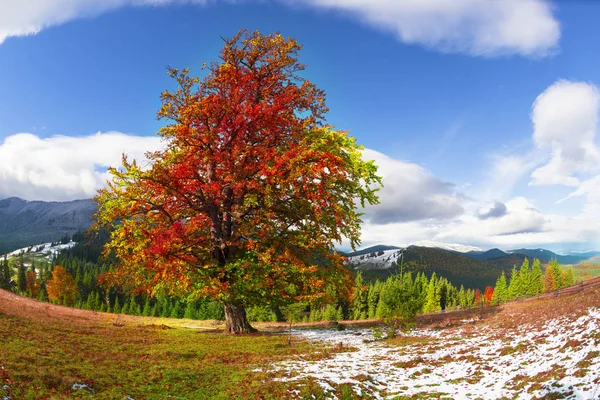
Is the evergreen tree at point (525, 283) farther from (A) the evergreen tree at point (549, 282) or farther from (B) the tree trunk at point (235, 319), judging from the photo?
(B) the tree trunk at point (235, 319)

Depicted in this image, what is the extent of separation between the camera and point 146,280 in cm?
2414

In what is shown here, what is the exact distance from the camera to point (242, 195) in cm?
2233

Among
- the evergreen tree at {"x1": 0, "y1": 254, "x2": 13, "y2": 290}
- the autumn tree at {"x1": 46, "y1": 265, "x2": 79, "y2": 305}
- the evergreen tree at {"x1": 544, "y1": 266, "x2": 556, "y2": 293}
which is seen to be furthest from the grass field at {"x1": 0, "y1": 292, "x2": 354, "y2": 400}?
the evergreen tree at {"x1": 544, "y1": 266, "x2": 556, "y2": 293}

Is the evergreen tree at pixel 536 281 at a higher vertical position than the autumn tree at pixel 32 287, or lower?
higher

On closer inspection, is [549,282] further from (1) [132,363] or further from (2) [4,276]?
(2) [4,276]

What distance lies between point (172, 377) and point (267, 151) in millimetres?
12792

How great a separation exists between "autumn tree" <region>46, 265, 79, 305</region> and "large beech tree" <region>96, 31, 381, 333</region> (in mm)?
93630

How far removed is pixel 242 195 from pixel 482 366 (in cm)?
1555

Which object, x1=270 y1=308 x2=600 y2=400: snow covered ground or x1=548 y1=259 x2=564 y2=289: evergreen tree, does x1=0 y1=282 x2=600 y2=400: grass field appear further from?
x1=548 y1=259 x2=564 y2=289: evergreen tree

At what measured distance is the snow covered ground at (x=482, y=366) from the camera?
11.1 m

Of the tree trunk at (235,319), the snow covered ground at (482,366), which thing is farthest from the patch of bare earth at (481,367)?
the tree trunk at (235,319)

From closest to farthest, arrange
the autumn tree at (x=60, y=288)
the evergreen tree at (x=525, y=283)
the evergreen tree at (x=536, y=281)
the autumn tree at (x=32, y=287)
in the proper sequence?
1. the autumn tree at (x=60, y=288)
2. the evergreen tree at (x=536, y=281)
3. the evergreen tree at (x=525, y=283)
4. the autumn tree at (x=32, y=287)

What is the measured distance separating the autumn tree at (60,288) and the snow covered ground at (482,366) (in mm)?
105449

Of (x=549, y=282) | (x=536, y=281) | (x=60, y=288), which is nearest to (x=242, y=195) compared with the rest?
(x=60, y=288)
